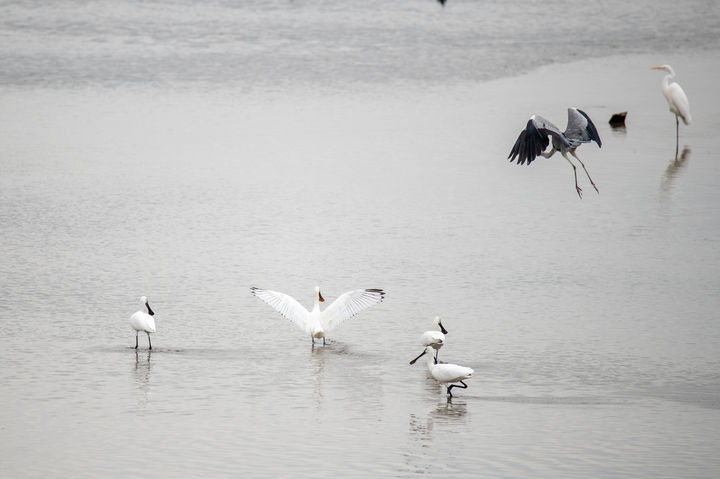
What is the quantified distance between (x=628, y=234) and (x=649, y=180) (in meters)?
2.97

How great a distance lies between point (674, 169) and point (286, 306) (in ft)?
32.6

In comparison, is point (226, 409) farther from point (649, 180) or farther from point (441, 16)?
point (441, 16)

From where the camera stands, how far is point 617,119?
21984 mm

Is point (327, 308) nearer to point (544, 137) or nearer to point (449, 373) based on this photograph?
point (449, 373)

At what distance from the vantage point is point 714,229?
16.1 metres

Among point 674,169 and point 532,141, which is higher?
point 674,169

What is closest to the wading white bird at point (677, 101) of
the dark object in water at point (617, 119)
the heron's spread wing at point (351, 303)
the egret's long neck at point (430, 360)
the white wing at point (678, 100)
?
the white wing at point (678, 100)

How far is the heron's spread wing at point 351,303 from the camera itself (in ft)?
37.8

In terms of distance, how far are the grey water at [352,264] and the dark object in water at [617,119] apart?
207 millimetres

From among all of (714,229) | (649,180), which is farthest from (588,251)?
(649,180)

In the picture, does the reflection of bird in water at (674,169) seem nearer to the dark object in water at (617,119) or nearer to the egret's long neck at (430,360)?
the dark object in water at (617,119)

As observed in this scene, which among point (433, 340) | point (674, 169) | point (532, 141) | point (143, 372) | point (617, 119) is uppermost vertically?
point (617, 119)

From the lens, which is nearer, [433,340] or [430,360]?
[430,360]

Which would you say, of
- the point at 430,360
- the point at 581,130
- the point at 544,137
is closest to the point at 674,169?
the point at 581,130
